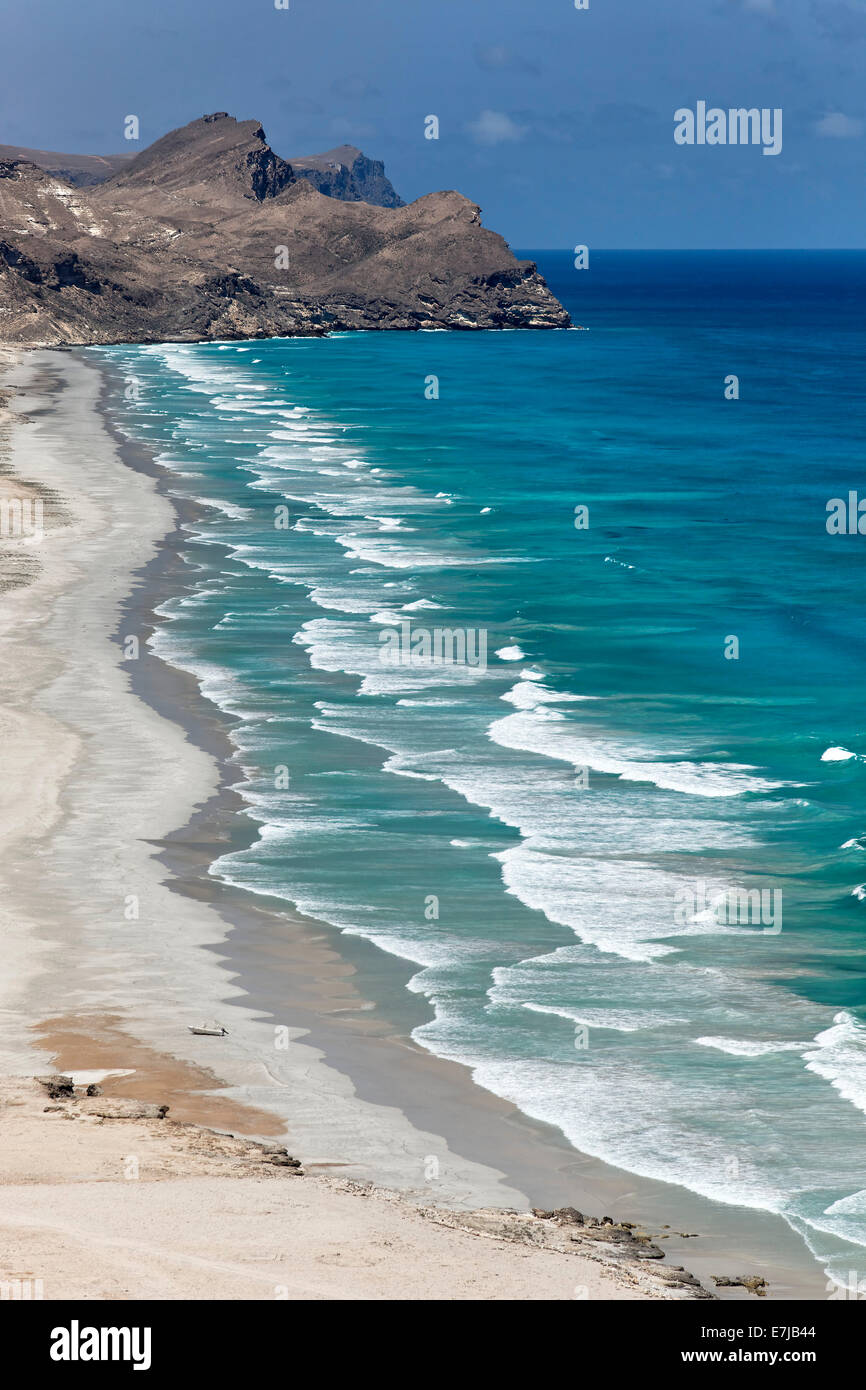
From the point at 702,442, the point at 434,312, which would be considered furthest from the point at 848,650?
the point at 434,312

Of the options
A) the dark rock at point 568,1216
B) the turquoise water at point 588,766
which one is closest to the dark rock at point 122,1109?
the dark rock at point 568,1216

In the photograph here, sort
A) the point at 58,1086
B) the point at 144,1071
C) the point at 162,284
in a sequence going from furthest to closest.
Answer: the point at 162,284 < the point at 144,1071 < the point at 58,1086

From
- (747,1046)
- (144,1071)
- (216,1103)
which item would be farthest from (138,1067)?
(747,1046)

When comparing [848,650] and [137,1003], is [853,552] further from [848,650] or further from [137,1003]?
[137,1003]

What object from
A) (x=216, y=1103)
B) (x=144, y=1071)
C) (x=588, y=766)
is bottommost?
Result: (x=216, y=1103)

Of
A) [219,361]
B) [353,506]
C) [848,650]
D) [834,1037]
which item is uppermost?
[219,361]

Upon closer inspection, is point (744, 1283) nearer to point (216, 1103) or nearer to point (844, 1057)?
point (216, 1103)
